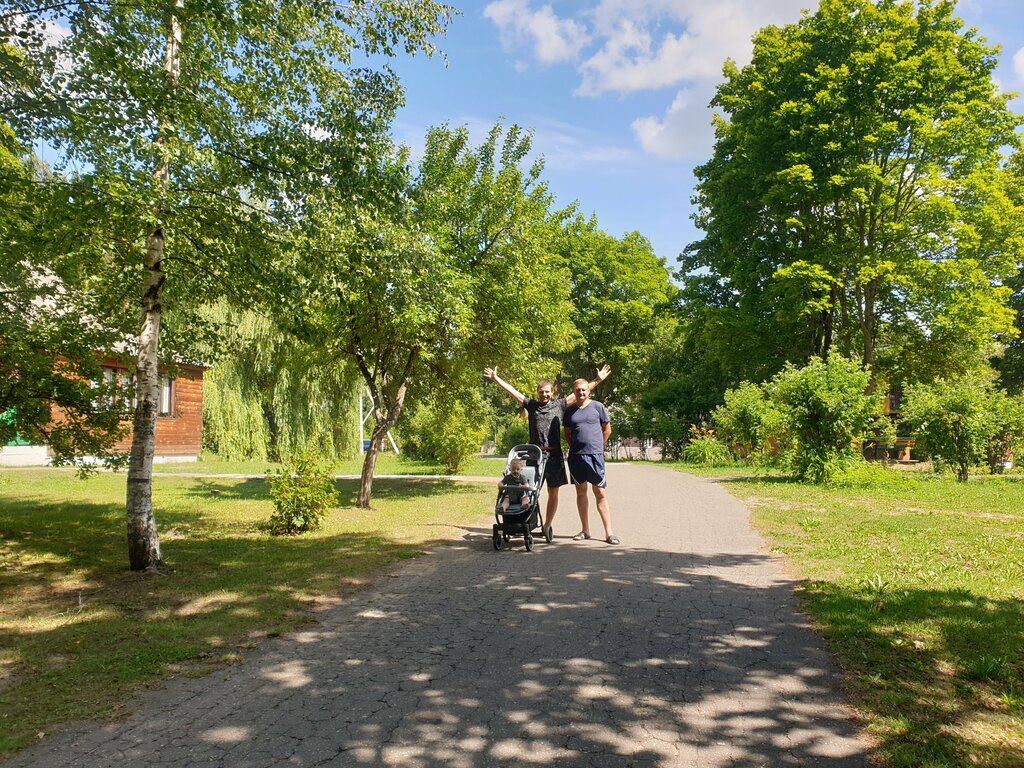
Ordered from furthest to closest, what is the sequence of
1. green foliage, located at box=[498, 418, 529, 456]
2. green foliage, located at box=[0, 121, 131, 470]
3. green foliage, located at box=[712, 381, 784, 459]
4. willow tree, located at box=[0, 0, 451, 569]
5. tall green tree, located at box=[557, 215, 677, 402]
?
1. tall green tree, located at box=[557, 215, 677, 402]
2. green foliage, located at box=[498, 418, 529, 456]
3. green foliage, located at box=[712, 381, 784, 459]
4. green foliage, located at box=[0, 121, 131, 470]
5. willow tree, located at box=[0, 0, 451, 569]

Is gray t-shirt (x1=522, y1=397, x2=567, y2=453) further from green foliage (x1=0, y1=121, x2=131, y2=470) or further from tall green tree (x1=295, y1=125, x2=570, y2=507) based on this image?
green foliage (x1=0, y1=121, x2=131, y2=470)

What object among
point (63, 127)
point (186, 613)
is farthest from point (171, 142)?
point (186, 613)

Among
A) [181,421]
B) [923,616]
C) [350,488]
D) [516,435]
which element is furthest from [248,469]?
[923,616]

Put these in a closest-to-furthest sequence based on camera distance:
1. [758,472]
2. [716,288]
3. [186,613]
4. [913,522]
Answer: [186,613]
[913,522]
[758,472]
[716,288]

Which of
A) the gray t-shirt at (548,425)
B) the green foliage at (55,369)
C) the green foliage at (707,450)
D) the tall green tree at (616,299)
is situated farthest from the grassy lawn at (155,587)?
the tall green tree at (616,299)

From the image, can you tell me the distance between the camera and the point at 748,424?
24.4 m

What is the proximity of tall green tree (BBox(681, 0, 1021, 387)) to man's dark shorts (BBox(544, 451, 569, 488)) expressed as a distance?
1713 cm

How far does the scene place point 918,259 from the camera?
2297 centimetres

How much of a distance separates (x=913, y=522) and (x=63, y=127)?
1133 cm

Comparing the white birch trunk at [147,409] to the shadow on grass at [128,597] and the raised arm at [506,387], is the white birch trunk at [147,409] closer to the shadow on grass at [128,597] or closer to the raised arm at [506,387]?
the shadow on grass at [128,597]

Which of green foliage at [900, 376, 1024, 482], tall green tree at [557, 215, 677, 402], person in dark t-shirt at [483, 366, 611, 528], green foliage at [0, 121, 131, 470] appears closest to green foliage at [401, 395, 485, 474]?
person in dark t-shirt at [483, 366, 611, 528]

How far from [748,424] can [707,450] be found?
13.7 ft

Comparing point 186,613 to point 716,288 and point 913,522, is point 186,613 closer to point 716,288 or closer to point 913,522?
point 913,522

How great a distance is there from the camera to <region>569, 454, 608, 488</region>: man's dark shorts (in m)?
8.91
